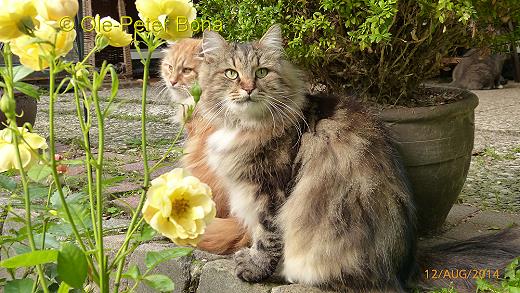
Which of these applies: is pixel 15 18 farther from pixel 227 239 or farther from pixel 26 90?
pixel 227 239

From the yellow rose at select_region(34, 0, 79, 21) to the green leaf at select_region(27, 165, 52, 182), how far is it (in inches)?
12.0

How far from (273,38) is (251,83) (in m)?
0.20

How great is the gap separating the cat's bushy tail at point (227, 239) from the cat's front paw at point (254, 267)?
0.17m

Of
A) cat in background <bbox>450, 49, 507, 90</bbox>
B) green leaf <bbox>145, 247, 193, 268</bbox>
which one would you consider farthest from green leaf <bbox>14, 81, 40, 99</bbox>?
cat in background <bbox>450, 49, 507, 90</bbox>

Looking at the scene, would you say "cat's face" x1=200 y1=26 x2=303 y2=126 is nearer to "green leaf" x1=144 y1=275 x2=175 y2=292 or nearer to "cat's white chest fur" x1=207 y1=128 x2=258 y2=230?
"cat's white chest fur" x1=207 y1=128 x2=258 y2=230

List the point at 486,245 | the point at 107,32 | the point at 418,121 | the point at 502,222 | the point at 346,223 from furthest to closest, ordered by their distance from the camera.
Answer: the point at 502,222
the point at 418,121
the point at 486,245
the point at 346,223
the point at 107,32

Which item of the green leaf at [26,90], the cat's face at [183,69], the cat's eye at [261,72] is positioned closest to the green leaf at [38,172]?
the green leaf at [26,90]

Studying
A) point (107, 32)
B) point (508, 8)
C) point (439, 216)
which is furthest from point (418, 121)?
point (107, 32)

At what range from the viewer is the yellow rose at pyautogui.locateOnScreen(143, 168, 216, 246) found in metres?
0.92

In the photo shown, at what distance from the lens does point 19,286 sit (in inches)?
44.7

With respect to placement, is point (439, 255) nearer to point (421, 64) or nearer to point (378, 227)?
point (378, 227)

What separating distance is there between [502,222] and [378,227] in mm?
923

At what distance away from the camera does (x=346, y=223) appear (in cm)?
186

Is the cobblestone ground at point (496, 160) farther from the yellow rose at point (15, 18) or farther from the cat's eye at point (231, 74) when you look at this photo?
the yellow rose at point (15, 18)
